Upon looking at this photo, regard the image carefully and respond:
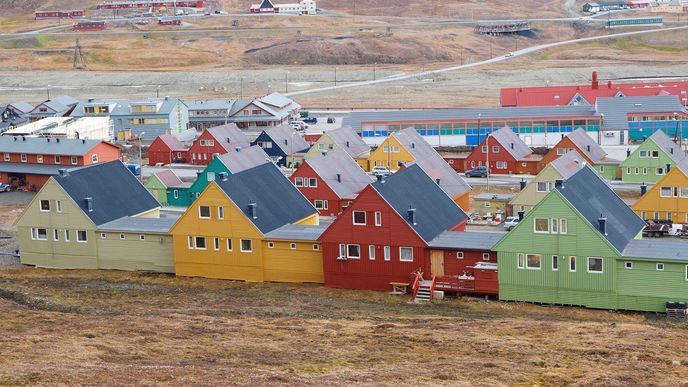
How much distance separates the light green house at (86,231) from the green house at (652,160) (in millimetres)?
35071

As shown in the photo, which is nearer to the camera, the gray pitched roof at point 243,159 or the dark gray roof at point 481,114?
the gray pitched roof at point 243,159

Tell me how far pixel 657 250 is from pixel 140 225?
25.5 metres

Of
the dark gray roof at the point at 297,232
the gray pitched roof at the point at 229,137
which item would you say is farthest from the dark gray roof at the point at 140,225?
the gray pitched roof at the point at 229,137

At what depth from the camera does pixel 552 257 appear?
4194 centimetres

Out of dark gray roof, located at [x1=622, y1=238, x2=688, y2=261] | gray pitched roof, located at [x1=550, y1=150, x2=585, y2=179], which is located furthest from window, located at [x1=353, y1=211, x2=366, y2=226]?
gray pitched roof, located at [x1=550, y1=150, x2=585, y2=179]

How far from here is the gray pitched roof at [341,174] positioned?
6275cm

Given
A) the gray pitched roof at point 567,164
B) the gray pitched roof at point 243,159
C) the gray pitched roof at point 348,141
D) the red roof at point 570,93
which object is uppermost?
the red roof at point 570,93

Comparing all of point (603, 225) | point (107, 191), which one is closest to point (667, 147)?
point (603, 225)

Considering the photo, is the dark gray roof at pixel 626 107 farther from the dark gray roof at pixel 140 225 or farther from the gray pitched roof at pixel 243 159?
the dark gray roof at pixel 140 225

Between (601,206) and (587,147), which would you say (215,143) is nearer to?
(587,147)

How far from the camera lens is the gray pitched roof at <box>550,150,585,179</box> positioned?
5984cm

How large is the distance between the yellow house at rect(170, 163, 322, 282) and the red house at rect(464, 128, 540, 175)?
33.7 meters

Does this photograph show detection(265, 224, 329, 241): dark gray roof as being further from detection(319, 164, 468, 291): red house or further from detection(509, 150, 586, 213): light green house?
detection(509, 150, 586, 213): light green house

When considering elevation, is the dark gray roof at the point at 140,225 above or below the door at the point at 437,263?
above
